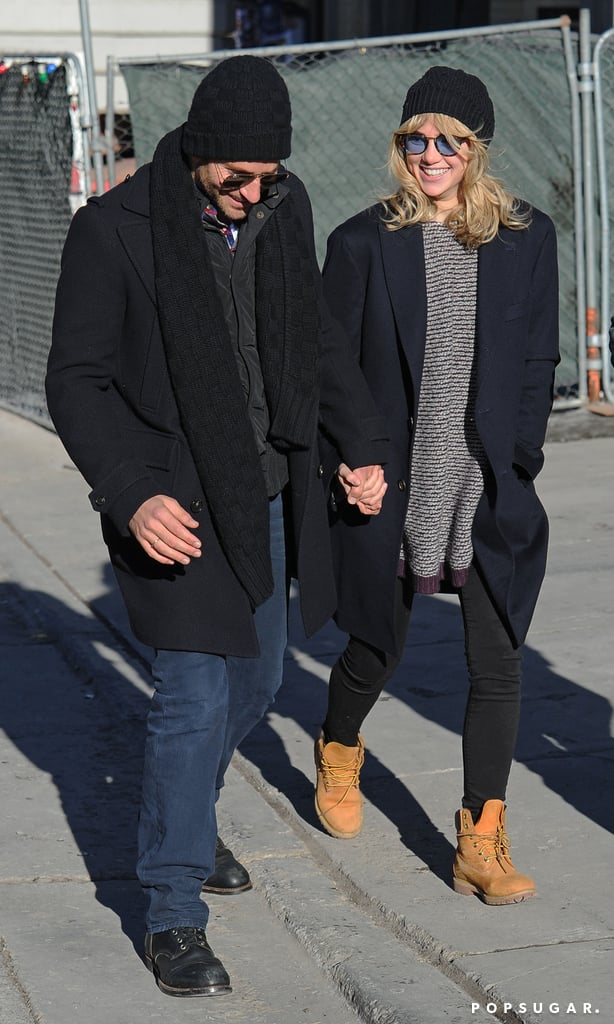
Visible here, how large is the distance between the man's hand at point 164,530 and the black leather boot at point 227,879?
107 centimetres

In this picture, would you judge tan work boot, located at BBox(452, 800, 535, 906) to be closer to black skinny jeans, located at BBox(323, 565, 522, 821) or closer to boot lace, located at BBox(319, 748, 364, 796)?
black skinny jeans, located at BBox(323, 565, 522, 821)

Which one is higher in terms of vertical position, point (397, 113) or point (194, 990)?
point (397, 113)

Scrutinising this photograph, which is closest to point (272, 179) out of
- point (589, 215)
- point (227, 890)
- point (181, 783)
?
point (181, 783)

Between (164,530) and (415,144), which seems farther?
(415,144)

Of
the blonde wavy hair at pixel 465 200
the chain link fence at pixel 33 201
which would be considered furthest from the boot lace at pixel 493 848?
the chain link fence at pixel 33 201

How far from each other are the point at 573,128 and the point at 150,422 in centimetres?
670

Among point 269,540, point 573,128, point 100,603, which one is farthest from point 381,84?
point 269,540

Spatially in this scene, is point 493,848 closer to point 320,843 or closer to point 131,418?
point 320,843

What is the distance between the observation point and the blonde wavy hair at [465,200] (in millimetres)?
3818

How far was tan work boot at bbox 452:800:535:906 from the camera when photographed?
3848 millimetres

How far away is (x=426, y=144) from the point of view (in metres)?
3.85

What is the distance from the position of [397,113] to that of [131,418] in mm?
6515

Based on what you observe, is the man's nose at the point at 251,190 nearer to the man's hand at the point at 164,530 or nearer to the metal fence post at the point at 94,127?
the man's hand at the point at 164,530

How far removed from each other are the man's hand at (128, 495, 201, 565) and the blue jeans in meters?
0.28
